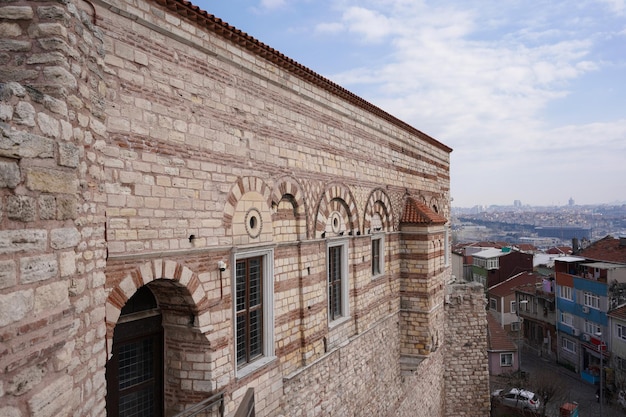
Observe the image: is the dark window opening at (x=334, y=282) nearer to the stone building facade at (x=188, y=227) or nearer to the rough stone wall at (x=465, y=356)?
the stone building facade at (x=188, y=227)

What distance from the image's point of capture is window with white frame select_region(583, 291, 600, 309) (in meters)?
30.4

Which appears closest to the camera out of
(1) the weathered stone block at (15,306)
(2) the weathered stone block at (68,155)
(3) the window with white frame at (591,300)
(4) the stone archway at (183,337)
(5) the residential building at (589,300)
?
(1) the weathered stone block at (15,306)

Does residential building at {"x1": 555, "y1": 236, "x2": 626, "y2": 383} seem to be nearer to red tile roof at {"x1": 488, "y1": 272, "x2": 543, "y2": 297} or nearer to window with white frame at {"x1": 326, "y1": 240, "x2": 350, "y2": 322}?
red tile roof at {"x1": 488, "y1": 272, "x2": 543, "y2": 297}

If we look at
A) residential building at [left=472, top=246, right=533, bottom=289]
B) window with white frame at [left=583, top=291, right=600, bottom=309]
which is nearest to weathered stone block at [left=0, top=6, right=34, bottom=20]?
window with white frame at [left=583, top=291, right=600, bottom=309]

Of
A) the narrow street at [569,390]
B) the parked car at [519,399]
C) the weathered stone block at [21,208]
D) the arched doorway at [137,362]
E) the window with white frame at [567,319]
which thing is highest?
the weathered stone block at [21,208]

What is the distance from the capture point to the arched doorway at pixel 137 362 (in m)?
5.98

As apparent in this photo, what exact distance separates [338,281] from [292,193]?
3137 mm

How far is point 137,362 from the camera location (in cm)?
633

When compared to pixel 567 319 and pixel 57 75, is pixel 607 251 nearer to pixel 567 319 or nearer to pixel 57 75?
pixel 567 319

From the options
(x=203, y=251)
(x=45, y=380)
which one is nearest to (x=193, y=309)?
(x=203, y=251)

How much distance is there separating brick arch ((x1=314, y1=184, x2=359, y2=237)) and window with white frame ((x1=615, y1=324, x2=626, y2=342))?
25763 millimetres

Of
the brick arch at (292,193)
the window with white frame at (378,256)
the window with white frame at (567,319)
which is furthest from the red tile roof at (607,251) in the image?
the brick arch at (292,193)

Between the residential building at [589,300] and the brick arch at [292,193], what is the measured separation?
91.9 ft

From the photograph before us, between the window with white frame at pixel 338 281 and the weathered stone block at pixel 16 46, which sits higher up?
the weathered stone block at pixel 16 46
